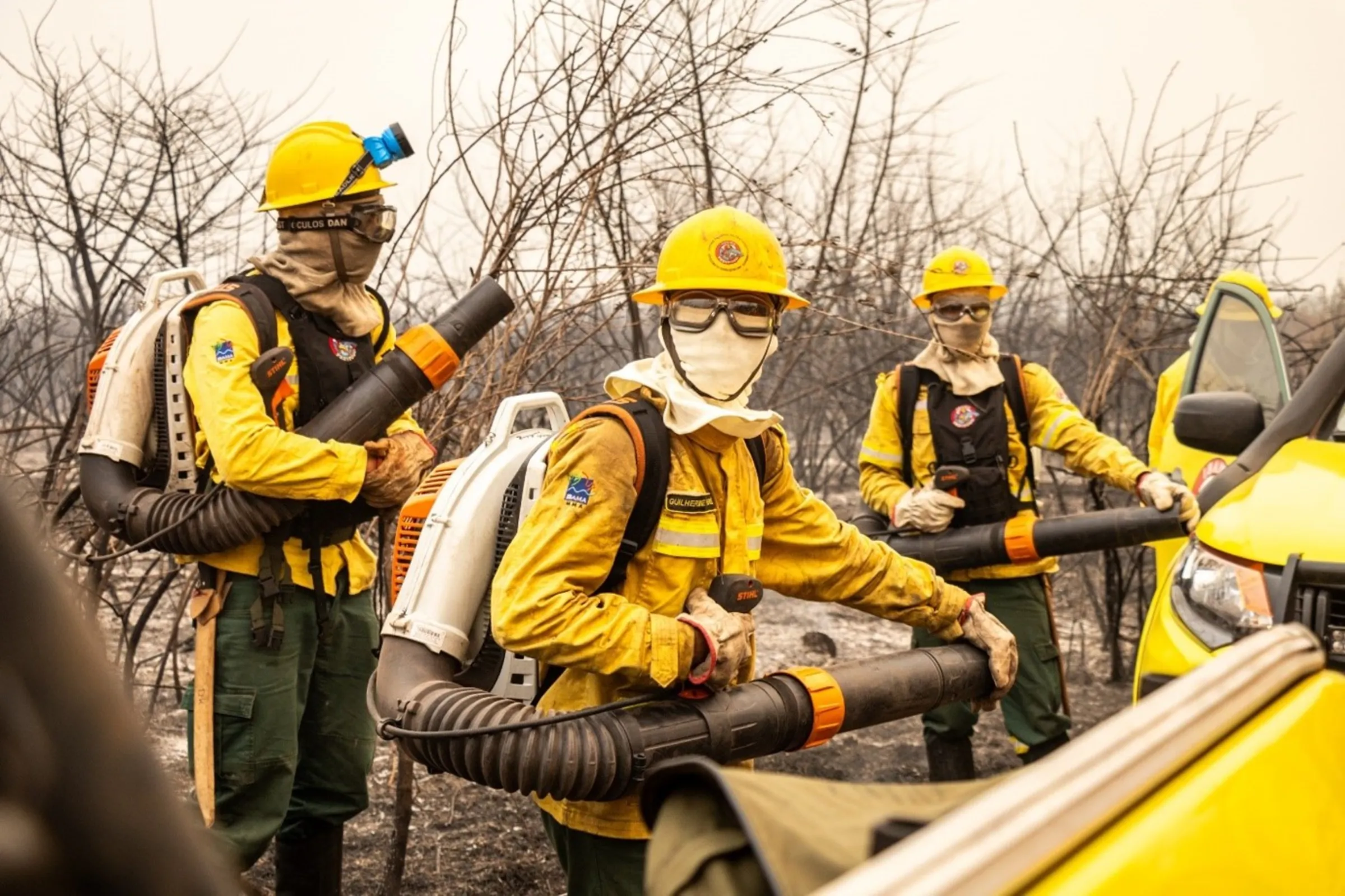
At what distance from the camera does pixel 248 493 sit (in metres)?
3.42

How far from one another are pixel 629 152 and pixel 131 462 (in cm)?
197

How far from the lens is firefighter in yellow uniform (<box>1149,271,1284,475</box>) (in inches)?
224

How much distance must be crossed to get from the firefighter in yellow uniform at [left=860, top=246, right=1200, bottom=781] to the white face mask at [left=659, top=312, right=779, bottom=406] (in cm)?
233

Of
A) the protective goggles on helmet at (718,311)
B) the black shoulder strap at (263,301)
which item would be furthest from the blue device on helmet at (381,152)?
the protective goggles on helmet at (718,311)

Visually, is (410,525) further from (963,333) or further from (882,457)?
(963,333)

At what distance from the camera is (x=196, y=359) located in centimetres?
344

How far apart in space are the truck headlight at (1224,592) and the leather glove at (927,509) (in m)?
1.42

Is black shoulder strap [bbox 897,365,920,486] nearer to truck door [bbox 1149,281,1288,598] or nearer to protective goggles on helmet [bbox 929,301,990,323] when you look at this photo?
protective goggles on helmet [bbox 929,301,990,323]

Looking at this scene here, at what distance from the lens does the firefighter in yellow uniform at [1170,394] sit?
570cm

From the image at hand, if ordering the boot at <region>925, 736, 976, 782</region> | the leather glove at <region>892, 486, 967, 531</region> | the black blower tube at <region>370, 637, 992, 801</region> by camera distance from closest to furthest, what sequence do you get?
1. the black blower tube at <region>370, 637, 992, 801</region>
2. the leather glove at <region>892, 486, 967, 531</region>
3. the boot at <region>925, 736, 976, 782</region>

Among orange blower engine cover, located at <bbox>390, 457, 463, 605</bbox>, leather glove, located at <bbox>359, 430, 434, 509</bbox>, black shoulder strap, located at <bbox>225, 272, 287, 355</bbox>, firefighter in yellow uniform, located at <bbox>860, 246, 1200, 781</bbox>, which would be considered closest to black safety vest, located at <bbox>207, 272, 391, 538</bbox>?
black shoulder strap, located at <bbox>225, 272, 287, 355</bbox>

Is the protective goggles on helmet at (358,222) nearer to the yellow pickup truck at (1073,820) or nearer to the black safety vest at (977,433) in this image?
the black safety vest at (977,433)

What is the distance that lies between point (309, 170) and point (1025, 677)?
11.0ft

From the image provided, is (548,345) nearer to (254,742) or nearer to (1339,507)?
(254,742)
